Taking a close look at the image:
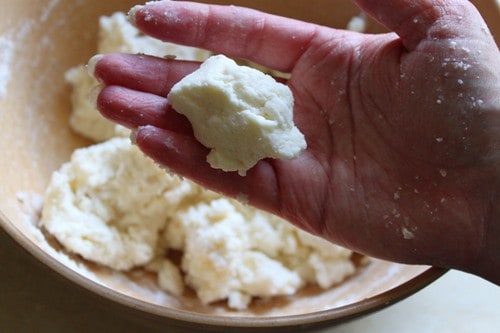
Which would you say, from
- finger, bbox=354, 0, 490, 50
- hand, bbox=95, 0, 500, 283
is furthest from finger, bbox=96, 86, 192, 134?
finger, bbox=354, 0, 490, 50

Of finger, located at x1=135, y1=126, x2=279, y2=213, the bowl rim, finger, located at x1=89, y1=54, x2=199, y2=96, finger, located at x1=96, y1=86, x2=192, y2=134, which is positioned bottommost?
the bowl rim

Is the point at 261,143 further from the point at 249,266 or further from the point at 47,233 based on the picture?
the point at 47,233

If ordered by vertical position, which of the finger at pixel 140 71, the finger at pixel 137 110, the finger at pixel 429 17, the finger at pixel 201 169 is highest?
the finger at pixel 429 17

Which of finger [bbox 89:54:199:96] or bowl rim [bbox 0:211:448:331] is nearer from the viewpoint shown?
bowl rim [bbox 0:211:448:331]

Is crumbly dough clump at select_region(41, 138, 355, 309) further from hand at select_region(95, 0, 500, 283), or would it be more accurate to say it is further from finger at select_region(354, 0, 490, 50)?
finger at select_region(354, 0, 490, 50)

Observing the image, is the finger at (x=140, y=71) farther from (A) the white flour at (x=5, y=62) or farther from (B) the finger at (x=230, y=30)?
(A) the white flour at (x=5, y=62)

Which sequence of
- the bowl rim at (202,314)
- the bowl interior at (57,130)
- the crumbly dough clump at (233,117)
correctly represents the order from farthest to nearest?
the bowl interior at (57,130) < the crumbly dough clump at (233,117) < the bowl rim at (202,314)

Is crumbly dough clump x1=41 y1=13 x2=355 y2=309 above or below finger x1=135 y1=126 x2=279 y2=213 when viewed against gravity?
below

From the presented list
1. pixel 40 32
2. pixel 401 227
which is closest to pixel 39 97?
pixel 40 32

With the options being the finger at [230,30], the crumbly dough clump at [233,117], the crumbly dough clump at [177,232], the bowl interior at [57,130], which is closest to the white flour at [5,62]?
the bowl interior at [57,130]

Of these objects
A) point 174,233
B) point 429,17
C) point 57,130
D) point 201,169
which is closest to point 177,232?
point 174,233
